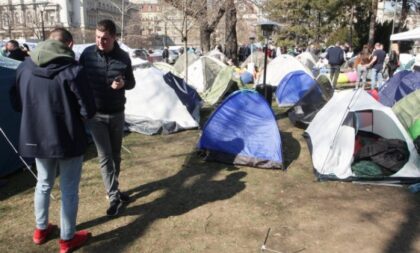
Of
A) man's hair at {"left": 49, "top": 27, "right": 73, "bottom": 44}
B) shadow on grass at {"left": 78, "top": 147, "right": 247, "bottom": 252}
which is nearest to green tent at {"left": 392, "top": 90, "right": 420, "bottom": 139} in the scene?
shadow on grass at {"left": 78, "top": 147, "right": 247, "bottom": 252}

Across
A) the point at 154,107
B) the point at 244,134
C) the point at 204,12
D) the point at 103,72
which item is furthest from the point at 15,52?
the point at 204,12

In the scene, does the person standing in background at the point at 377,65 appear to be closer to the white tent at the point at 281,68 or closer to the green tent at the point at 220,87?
the white tent at the point at 281,68

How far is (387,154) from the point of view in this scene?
5684mm

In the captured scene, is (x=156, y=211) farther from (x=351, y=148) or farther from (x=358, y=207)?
(x=351, y=148)

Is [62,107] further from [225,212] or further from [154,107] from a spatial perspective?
[154,107]

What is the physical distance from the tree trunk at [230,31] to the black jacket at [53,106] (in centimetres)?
1321

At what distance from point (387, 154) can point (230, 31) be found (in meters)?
12.8

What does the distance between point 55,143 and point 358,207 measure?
3.51m

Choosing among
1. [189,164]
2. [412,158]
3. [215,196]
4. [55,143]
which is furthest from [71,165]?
[412,158]

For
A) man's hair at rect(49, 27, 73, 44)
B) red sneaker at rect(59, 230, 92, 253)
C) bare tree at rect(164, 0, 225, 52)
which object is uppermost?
bare tree at rect(164, 0, 225, 52)

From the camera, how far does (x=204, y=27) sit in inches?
696

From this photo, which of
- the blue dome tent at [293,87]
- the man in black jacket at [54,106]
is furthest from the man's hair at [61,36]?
the blue dome tent at [293,87]

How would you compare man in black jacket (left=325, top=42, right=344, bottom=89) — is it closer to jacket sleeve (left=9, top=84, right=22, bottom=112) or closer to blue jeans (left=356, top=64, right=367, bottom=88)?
blue jeans (left=356, top=64, right=367, bottom=88)

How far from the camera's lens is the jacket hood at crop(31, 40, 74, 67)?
10.1 feet
